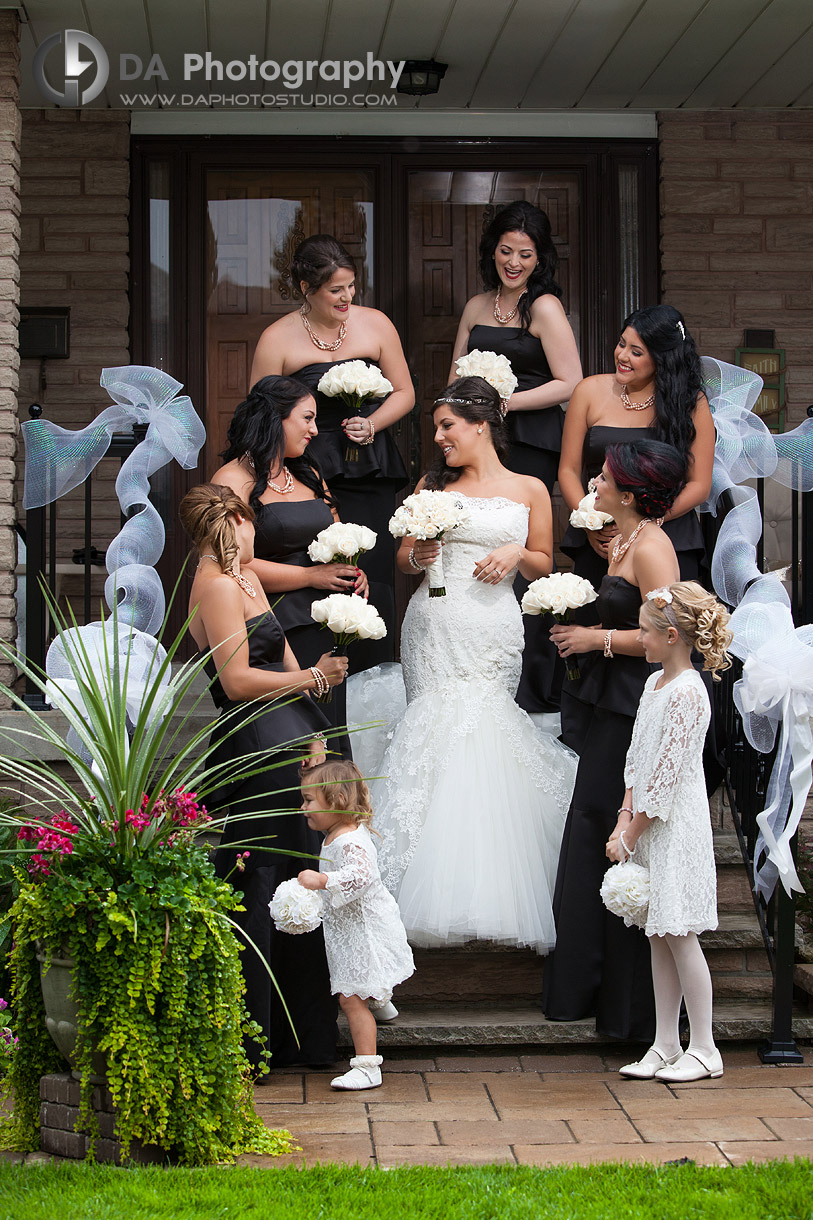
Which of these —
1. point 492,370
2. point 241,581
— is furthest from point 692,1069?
point 492,370

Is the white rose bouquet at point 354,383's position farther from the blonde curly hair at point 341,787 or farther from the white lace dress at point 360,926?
the white lace dress at point 360,926

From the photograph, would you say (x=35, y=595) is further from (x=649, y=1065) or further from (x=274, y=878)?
(x=649, y=1065)

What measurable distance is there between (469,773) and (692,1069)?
1.26 meters

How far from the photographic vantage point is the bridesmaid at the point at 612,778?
462 centimetres

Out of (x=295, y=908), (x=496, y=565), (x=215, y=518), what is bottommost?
(x=295, y=908)

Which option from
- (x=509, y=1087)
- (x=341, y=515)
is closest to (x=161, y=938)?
(x=509, y=1087)

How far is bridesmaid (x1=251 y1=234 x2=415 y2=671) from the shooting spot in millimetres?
5625

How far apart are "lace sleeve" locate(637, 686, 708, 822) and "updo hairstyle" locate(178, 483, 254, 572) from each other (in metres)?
1.51

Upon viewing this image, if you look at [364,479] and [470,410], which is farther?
[364,479]

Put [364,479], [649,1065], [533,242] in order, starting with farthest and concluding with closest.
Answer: [533,242] → [364,479] → [649,1065]

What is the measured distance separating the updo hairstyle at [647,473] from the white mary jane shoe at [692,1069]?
71.7 inches

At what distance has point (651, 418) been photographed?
534 centimetres

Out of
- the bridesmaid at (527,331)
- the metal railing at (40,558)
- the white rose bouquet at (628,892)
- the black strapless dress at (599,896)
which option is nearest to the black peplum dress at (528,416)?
the bridesmaid at (527,331)

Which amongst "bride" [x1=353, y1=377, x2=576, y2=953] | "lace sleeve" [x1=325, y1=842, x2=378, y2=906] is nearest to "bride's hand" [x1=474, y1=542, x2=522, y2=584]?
"bride" [x1=353, y1=377, x2=576, y2=953]
